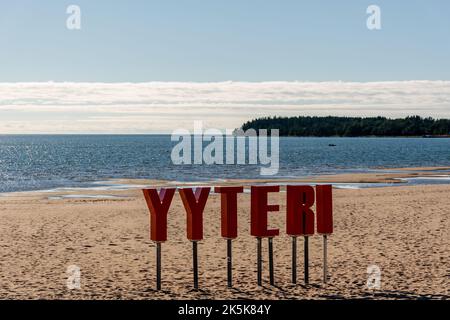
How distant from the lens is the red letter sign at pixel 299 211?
15.3 m

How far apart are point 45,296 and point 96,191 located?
110 ft

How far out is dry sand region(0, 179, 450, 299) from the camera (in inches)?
583

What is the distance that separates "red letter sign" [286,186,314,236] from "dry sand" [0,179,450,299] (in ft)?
4.71

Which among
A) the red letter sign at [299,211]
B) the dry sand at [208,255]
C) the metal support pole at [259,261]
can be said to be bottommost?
the dry sand at [208,255]

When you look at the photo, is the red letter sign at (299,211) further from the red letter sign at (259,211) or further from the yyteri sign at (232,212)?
the red letter sign at (259,211)

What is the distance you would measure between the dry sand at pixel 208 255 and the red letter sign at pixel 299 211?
4.71 feet

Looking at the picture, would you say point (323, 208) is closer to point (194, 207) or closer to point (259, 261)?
point (259, 261)

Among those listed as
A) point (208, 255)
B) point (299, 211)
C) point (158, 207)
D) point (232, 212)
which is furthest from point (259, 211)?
point (208, 255)

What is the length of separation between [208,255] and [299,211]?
16.5 ft

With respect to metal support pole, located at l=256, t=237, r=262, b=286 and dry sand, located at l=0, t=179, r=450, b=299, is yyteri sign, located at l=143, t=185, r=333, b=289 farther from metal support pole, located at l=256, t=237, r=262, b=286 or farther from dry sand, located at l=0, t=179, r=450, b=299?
dry sand, located at l=0, t=179, r=450, b=299

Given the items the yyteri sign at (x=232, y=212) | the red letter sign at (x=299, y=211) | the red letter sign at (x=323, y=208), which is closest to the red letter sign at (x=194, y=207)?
the yyteri sign at (x=232, y=212)

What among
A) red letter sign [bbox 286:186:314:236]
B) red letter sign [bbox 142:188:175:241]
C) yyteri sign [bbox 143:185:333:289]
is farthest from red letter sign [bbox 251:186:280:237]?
red letter sign [bbox 142:188:175:241]
